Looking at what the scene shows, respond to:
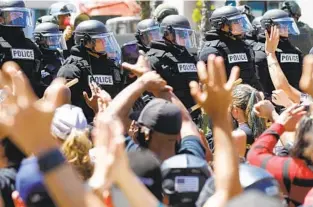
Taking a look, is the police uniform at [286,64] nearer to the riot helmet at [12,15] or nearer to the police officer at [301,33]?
the police officer at [301,33]

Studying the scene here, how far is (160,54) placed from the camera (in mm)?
9148

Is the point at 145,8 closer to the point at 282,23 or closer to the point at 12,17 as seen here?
the point at 282,23

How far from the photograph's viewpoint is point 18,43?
891 cm

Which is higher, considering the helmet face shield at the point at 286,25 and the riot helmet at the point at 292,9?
the helmet face shield at the point at 286,25

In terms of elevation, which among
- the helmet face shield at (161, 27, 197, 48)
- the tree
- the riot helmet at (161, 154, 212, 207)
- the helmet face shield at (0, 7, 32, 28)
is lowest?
the tree

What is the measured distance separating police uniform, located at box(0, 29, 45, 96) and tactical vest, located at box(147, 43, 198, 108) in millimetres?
1156

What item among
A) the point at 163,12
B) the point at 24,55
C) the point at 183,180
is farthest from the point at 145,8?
the point at 183,180

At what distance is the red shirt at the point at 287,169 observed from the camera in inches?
156

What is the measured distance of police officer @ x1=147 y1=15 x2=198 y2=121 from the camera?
900 cm

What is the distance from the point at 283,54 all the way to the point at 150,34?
4.93 feet

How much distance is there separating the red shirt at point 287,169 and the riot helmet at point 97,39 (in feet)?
16.2

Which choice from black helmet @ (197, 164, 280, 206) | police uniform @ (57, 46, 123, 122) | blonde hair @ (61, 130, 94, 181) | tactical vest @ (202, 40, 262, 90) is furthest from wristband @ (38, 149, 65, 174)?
tactical vest @ (202, 40, 262, 90)

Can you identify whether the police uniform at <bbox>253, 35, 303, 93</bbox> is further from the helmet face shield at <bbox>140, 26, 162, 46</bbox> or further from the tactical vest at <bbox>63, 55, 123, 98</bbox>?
the tactical vest at <bbox>63, 55, 123, 98</bbox>

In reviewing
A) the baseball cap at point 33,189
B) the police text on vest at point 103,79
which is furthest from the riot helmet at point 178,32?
the baseball cap at point 33,189
